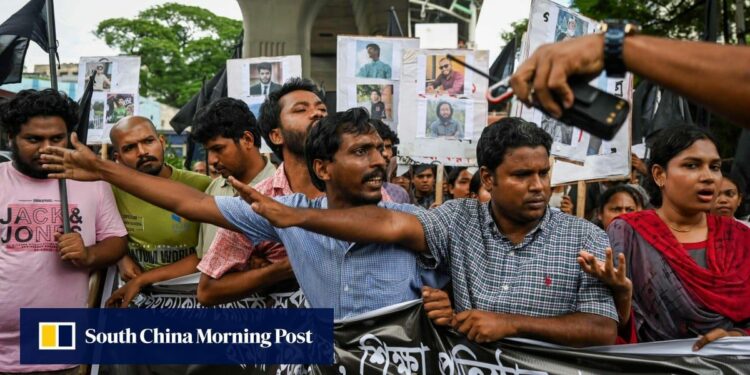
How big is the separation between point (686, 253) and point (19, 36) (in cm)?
371

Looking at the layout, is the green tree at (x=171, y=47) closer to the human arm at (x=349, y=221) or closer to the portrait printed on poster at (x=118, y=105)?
the portrait printed on poster at (x=118, y=105)

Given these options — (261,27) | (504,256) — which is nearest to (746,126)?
(504,256)

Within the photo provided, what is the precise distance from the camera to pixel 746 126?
173 centimetres

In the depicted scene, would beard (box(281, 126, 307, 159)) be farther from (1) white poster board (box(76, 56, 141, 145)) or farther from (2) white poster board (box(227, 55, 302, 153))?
→ (1) white poster board (box(76, 56, 141, 145))

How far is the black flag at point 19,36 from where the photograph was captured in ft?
14.3

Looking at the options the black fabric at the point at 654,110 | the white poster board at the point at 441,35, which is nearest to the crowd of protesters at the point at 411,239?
the black fabric at the point at 654,110

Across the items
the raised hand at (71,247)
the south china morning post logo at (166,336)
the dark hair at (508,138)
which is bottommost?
the south china morning post logo at (166,336)

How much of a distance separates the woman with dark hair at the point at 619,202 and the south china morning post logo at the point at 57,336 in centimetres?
335

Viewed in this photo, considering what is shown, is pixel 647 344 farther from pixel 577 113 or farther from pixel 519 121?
pixel 577 113

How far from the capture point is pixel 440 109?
703 centimetres

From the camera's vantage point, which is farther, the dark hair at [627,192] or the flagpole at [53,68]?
the dark hair at [627,192]

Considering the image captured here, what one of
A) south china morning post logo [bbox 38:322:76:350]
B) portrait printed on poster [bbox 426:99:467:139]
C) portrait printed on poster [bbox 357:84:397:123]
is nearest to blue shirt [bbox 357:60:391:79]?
portrait printed on poster [bbox 357:84:397:123]

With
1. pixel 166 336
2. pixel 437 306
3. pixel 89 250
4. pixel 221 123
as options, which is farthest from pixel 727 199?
pixel 89 250

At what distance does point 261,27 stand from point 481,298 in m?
15.8
